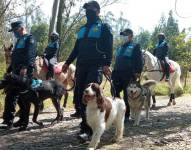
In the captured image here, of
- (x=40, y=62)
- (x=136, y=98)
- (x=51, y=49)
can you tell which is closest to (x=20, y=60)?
(x=136, y=98)

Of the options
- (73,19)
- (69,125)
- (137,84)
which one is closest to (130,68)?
(137,84)

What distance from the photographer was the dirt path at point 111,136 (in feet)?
25.2

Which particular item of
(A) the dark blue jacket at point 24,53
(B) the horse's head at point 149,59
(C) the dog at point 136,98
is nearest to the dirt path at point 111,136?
(C) the dog at point 136,98

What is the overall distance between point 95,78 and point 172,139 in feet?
6.18

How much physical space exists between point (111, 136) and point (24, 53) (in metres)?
2.56

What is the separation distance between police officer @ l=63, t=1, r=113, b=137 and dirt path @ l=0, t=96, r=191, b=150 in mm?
522

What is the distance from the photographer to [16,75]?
9086 mm

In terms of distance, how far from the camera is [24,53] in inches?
366

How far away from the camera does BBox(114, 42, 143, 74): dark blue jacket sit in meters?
9.98

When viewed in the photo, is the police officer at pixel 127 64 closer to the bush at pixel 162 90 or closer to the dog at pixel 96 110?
the dog at pixel 96 110

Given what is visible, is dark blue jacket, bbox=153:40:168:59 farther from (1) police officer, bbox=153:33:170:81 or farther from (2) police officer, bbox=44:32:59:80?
(2) police officer, bbox=44:32:59:80

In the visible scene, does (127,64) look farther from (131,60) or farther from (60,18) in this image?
(60,18)

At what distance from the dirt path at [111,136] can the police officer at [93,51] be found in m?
0.52

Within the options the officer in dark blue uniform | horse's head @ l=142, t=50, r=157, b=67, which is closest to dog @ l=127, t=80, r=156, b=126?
the officer in dark blue uniform
